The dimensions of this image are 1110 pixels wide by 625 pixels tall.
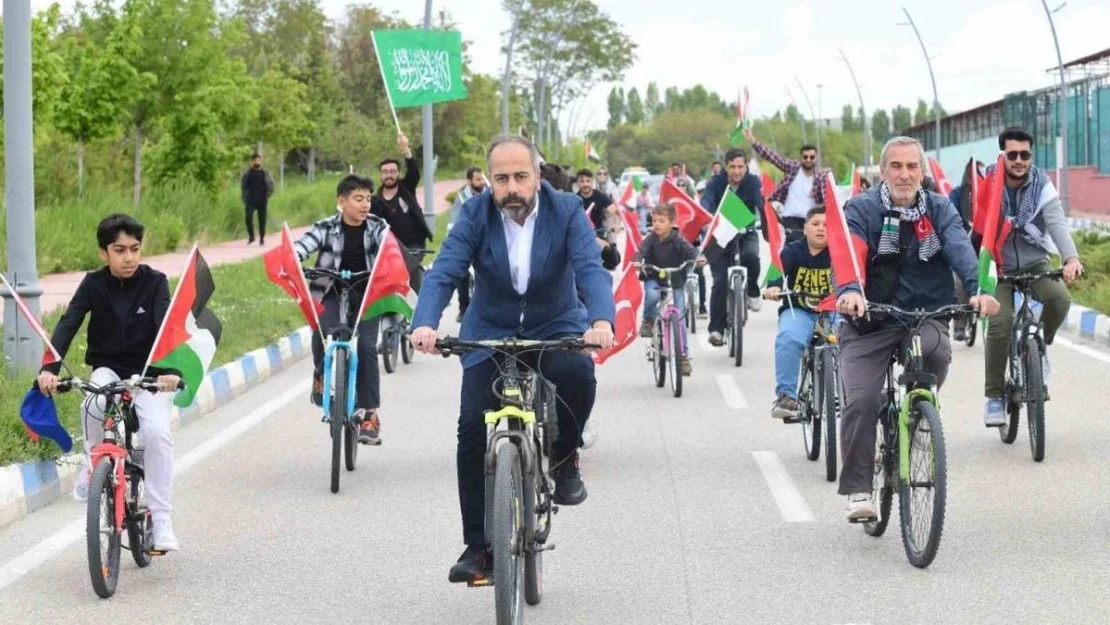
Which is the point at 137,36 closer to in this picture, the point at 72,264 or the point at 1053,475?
the point at 72,264

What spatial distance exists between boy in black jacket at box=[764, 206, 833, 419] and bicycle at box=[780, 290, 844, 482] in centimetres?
3

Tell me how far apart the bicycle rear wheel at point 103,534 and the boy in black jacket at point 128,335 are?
1.25ft

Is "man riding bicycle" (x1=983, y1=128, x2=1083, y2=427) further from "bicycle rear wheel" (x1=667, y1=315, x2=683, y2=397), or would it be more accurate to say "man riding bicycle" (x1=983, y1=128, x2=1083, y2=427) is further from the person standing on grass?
the person standing on grass

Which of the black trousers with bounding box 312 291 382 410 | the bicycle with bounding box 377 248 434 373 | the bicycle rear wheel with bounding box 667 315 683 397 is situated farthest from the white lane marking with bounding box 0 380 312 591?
the bicycle rear wheel with bounding box 667 315 683 397

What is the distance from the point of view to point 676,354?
43.0ft

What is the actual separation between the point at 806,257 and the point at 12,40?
16.1 ft

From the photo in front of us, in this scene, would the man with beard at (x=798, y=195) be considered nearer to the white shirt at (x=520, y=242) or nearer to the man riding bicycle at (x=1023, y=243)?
the man riding bicycle at (x=1023, y=243)

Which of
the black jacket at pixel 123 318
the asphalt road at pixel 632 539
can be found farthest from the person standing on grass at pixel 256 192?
the black jacket at pixel 123 318

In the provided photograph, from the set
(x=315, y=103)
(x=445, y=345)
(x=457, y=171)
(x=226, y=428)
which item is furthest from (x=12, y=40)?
(x=457, y=171)

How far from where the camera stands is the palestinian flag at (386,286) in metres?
10.1

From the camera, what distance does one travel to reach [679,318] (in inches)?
511

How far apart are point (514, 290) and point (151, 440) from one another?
177cm

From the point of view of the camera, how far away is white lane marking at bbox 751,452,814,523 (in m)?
8.32

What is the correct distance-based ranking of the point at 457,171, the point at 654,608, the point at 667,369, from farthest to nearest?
the point at 457,171 → the point at 667,369 → the point at 654,608
